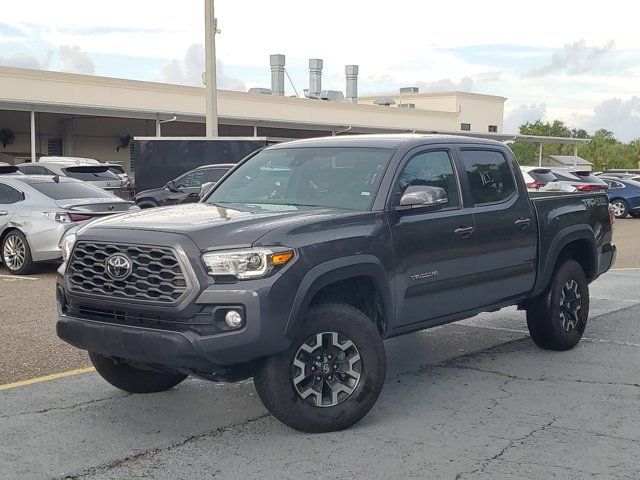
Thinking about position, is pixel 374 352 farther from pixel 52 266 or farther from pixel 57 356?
pixel 52 266

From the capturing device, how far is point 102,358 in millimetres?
6078

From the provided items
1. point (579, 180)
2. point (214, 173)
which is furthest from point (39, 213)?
point (579, 180)

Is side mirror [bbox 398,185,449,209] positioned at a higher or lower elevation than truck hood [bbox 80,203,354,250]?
higher

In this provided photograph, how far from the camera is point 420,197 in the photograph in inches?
234

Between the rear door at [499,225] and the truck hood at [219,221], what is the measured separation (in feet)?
4.77

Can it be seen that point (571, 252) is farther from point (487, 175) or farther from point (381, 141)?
point (381, 141)

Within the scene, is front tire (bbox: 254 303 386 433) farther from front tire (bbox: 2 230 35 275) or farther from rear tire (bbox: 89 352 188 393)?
front tire (bbox: 2 230 35 275)

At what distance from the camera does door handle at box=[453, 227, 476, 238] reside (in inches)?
255

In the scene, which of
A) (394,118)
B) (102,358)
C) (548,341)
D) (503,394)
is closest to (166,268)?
(102,358)

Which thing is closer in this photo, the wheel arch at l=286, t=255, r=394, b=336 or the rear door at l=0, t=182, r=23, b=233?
the wheel arch at l=286, t=255, r=394, b=336

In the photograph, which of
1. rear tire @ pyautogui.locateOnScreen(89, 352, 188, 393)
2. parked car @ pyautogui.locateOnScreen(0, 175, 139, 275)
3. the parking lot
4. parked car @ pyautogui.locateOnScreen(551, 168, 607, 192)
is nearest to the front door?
the parking lot

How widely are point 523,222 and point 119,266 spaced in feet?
11.6

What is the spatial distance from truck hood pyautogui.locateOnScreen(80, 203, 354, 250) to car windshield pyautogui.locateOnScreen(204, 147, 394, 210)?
0.79 ft

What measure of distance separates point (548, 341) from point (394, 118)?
41744mm
